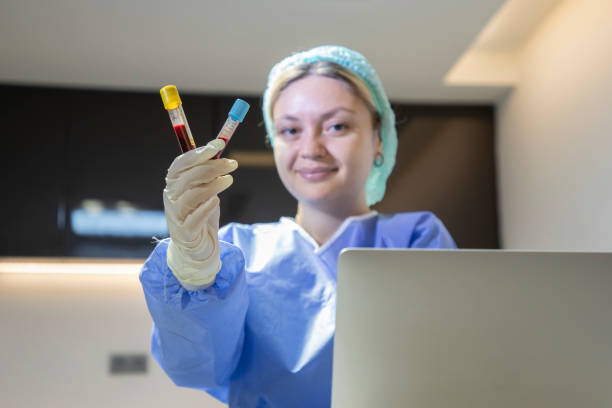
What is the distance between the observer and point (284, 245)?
993mm

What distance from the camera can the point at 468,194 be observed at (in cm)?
228

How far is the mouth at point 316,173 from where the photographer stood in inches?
39.5

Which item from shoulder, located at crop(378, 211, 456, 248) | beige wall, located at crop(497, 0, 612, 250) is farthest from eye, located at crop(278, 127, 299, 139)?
beige wall, located at crop(497, 0, 612, 250)

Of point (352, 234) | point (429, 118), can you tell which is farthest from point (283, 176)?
point (429, 118)

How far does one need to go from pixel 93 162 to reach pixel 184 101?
1.44 ft

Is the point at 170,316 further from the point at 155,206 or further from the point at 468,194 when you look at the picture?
the point at 468,194

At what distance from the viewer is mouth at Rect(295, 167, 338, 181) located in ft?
3.29

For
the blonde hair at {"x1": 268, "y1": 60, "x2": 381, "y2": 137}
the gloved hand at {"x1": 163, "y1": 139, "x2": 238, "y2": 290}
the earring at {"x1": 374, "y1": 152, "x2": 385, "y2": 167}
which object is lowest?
the gloved hand at {"x1": 163, "y1": 139, "x2": 238, "y2": 290}

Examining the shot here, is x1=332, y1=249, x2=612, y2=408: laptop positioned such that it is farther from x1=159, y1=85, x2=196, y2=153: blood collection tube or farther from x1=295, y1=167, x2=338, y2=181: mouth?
x1=295, y1=167, x2=338, y2=181: mouth

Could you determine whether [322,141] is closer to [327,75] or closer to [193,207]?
[327,75]

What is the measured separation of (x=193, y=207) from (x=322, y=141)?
0.42 meters

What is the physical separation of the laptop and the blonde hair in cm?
60

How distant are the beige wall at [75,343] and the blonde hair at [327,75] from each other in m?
1.61

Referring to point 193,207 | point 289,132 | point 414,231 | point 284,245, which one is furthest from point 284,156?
point 193,207
